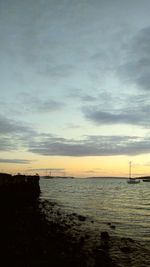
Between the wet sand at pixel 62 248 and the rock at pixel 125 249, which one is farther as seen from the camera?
the rock at pixel 125 249

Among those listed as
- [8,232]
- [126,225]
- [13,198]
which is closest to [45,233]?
[8,232]

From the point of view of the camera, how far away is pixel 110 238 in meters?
24.2

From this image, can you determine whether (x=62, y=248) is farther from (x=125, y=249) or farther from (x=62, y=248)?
(x=125, y=249)

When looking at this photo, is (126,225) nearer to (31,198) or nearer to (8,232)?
(8,232)

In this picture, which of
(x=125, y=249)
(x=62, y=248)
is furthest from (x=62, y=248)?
(x=125, y=249)

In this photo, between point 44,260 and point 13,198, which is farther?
point 13,198

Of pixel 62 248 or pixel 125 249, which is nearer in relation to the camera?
pixel 62 248

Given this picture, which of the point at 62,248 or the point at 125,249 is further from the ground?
the point at 62,248

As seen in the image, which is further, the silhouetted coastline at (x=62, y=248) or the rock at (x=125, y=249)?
the rock at (x=125, y=249)

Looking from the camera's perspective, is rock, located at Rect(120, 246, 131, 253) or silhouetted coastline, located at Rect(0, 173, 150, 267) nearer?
silhouetted coastline, located at Rect(0, 173, 150, 267)

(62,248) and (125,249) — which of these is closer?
(62,248)

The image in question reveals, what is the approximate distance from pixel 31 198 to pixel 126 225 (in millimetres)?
22505

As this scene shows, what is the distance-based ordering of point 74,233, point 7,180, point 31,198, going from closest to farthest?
point 74,233 → point 7,180 → point 31,198

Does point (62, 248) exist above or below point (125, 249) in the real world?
above
